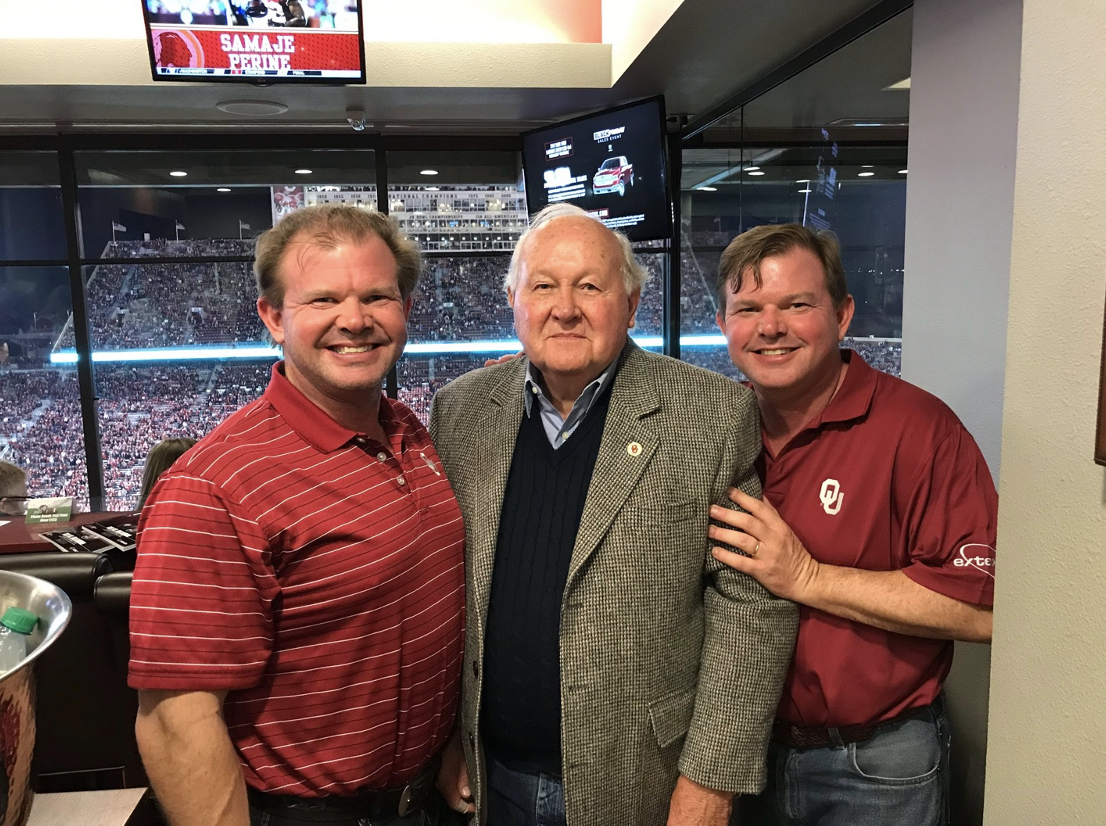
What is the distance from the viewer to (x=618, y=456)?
1.43 meters

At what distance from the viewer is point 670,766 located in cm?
143

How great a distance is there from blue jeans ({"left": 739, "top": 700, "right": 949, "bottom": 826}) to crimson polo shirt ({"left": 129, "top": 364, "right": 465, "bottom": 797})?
0.77 metres

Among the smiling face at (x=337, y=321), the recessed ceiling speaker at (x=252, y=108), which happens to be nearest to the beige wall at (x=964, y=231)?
the smiling face at (x=337, y=321)

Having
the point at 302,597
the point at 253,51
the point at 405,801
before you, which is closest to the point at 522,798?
the point at 405,801

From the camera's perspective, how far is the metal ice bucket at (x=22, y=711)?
0.81m

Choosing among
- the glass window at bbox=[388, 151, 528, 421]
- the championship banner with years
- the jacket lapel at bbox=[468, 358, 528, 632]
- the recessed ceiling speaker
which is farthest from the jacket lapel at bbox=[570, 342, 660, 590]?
the glass window at bbox=[388, 151, 528, 421]

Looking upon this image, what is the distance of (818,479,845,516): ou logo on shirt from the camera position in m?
1.52

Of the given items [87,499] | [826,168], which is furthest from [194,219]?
[826,168]

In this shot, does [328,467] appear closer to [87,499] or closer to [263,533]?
[263,533]

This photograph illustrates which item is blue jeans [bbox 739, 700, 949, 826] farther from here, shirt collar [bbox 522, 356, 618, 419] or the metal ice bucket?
the metal ice bucket

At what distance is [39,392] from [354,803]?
5972 millimetres

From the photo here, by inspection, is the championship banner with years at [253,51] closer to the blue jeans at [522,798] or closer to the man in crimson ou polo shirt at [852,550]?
the man in crimson ou polo shirt at [852,550]

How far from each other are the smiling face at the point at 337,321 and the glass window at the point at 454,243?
4399 millimetres

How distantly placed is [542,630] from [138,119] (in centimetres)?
512
